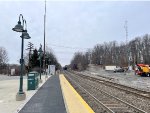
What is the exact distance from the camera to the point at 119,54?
167m

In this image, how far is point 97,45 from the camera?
18462cm

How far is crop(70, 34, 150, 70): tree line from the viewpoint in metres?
148

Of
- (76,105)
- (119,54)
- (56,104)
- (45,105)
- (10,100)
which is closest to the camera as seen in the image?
(45,105)

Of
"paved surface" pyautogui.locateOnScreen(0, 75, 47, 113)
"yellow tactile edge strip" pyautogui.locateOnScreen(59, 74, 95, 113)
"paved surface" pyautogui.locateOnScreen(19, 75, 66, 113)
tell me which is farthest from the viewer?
"paved surface" pyautogui.locateOnScreen(0, 75, 47, 113)

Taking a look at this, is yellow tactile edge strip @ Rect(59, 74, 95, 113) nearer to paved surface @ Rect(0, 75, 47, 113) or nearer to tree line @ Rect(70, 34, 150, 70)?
paved surface @ Rect(0, 75, 47, 113)

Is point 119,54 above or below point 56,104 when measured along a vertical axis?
above

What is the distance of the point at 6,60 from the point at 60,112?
151322 mm

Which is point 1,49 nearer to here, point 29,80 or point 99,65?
point 99,65

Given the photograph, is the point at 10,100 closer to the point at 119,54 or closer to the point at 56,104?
the point at 56,104

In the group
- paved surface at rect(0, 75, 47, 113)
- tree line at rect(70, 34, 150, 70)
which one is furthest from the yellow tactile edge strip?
tree line at rect(70, 34, 150, 70)

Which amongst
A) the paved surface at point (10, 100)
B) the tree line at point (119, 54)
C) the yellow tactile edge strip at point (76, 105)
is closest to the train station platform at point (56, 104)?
the yellow tactile edge strip at point (76, 105)

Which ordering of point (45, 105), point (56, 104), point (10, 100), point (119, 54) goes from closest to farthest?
point (45, 105) < point (56, 104) < point (10, 100) < point (119, 54)

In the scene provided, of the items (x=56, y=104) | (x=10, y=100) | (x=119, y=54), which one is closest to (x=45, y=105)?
(x=56, y=104)

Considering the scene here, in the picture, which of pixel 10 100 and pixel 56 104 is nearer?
pixel 56 104
